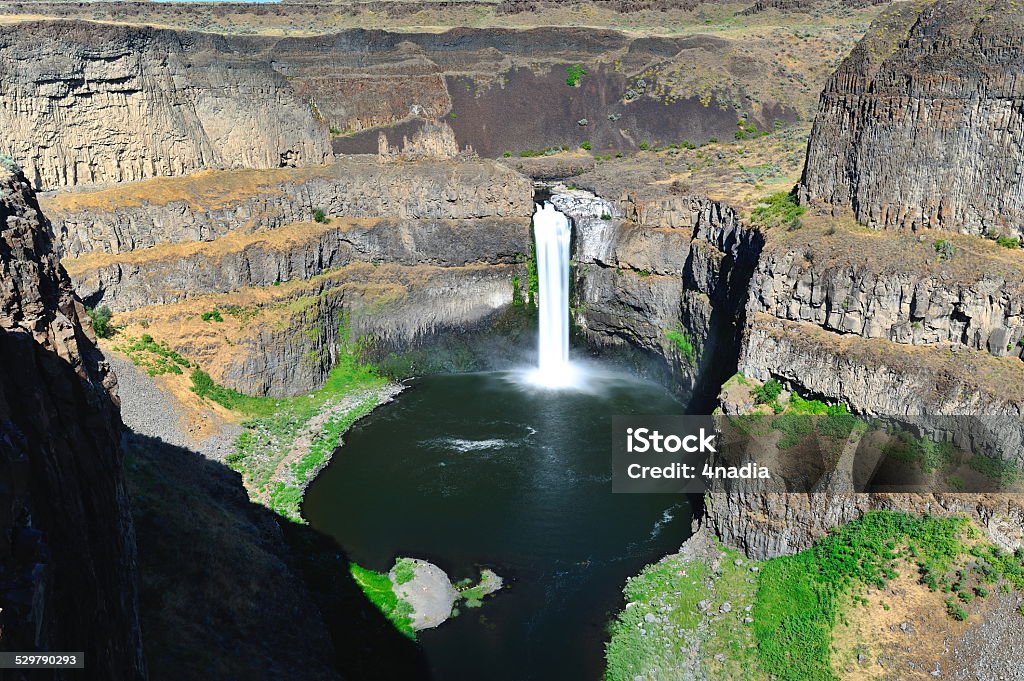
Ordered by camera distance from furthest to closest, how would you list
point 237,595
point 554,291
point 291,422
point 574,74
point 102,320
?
point 574,74 → point 554,291 → point 291,422 → point 102,320 → point 237,595

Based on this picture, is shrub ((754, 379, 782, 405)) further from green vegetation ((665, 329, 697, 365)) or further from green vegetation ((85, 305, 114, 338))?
green vegetation ((85, 305, 114, 338))

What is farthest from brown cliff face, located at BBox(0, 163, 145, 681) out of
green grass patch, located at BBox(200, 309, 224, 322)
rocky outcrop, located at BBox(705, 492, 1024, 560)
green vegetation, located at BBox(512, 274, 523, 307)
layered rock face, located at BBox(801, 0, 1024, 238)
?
green vegetation, located at BBox(512, 274, 523, 307)

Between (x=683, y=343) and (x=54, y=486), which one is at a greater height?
(x=54, y=486)

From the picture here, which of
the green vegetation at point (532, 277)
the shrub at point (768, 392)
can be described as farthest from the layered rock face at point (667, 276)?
the shrub at point (768, 392)

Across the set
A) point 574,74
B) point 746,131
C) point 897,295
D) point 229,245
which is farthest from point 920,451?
point 574,74

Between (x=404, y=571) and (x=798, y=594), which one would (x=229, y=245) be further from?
(x=798, y=594)

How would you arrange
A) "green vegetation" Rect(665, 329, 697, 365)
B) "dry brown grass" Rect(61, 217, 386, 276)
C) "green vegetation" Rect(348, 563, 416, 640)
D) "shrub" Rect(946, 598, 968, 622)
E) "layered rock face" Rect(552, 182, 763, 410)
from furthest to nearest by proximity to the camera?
"green vegetation" Rect(665, 329, 697, 365)
"dry brown grass" Rect(61, 217, 386, 276)
"layered rock face" Rect(552, 182, 763, 410)
"green vegetation" Rect(348, 563, 416, 640)
"shrub" Rect(946, 598, 968, 622)
